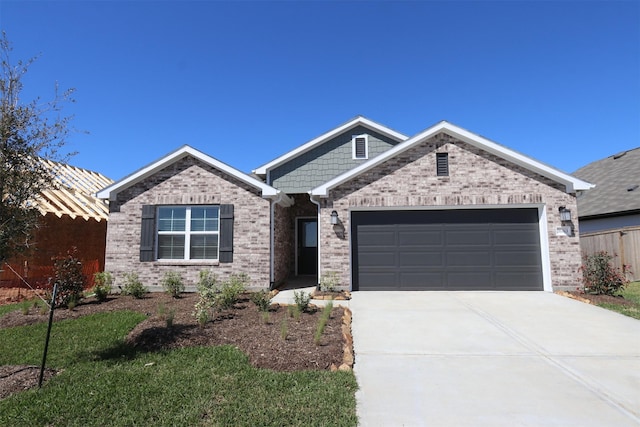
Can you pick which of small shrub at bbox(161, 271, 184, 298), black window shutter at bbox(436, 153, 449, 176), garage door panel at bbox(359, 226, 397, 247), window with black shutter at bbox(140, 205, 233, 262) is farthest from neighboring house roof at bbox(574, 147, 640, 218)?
small shrub at bbox(161, 271, 184, 298)

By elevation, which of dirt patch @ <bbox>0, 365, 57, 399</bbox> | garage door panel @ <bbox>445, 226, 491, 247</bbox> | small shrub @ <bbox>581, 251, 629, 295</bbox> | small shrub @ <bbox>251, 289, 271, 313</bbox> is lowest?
dirt patch @ <bbox>0, 365, 57, 399</bbox>

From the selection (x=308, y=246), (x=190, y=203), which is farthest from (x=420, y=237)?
(x=190, y=203)

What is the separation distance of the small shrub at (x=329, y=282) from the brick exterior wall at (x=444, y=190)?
155mm

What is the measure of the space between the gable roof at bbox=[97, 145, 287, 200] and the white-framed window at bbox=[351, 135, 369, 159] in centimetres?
513

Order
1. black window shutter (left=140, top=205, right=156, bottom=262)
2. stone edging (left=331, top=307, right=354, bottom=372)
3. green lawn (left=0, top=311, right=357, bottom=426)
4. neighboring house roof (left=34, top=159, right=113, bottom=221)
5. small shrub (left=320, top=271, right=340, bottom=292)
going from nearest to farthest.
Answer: green lawn (left=0, top=311, right=357, bottom=426) → stone edging (left=331, top=307, right=354, bottom=372) → small shrub (left=320, top=271, right=340, bottom=292) → black window shutter (left=140, top=205, right=156, bottom=262) → neighboring house roof (left=34, top=159, right=113, bottom=221)

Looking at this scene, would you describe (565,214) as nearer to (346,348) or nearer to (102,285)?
(346,348)

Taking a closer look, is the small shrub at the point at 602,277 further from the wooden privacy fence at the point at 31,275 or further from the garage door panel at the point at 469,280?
the wooden privacy fence at the point at 31,275

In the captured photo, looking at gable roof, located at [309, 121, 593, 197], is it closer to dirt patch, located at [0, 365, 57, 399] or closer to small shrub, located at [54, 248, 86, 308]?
small shrub, located at [54, 248, 86, 308]

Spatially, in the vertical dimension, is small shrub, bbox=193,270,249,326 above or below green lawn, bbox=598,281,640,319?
above

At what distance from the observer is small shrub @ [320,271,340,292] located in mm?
9961

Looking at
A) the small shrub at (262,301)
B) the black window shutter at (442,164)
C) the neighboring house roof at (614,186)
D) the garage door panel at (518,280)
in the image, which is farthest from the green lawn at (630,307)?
the small shrub at (262,301)

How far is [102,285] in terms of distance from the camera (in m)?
9.38

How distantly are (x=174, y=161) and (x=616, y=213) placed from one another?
1685cm

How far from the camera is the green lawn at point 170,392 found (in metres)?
3.31
